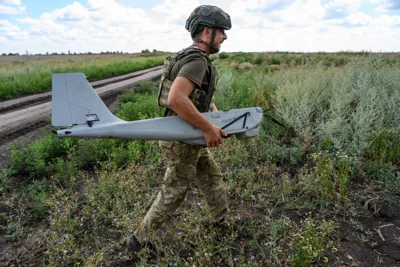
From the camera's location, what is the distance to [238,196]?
3965 millimetres

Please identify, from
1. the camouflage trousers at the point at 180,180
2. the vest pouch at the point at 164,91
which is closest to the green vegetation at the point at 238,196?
the camouflage trousers at the point at 180,180

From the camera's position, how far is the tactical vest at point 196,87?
2308 millimetres

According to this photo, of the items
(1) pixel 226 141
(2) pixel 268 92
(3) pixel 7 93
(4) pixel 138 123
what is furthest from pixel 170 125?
(3) pixel 7 93

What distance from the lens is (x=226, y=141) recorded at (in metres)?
5.36

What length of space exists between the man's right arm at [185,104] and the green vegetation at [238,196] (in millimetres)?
1142

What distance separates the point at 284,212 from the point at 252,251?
0.84 metres

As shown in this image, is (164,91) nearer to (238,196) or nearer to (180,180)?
(180,180)

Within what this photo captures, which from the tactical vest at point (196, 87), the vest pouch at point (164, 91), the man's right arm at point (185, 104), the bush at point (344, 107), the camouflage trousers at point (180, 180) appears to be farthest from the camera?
the bush at point (344, 107)

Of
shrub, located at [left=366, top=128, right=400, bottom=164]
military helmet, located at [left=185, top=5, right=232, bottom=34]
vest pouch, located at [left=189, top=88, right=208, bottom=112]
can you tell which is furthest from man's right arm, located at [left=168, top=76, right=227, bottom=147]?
shrub, located at [left=366, top=128, right=400, bottom=164]

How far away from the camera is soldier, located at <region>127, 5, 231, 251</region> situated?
2186 mm

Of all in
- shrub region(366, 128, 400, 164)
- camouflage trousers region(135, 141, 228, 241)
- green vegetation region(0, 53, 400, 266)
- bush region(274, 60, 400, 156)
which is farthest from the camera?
bush region(274, 60, 400, 156)

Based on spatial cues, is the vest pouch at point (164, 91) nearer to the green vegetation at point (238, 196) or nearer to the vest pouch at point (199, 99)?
the vest pouch at point (199, 99)

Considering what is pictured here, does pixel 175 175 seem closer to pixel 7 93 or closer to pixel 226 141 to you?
pixel 226 141

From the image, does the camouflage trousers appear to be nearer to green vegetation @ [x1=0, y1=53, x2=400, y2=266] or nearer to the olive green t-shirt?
green vegetation @ [x1=0, y1=53, x2=400, y2=266]
